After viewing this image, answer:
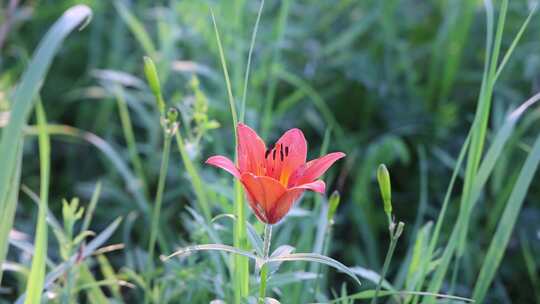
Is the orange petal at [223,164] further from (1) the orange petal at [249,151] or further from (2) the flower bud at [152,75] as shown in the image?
(2) the flower bud at [152,75]

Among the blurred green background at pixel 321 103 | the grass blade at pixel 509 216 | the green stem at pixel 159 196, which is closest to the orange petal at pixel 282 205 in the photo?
the green stem at pixel 159 196

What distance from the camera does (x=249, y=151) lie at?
3.34 ft

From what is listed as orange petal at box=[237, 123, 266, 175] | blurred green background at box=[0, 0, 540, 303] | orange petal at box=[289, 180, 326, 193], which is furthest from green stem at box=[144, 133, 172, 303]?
blurred green background at box=[0, 0, 540, 303]

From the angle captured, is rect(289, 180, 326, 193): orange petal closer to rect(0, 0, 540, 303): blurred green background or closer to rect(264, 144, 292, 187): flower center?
rect(264, 144, 292, 187): flower center

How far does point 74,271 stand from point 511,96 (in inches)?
53.4

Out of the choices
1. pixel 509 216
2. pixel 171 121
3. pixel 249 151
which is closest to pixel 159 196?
pixel 171 121

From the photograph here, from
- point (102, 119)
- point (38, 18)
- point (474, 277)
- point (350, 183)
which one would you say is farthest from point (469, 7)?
point (38, 18)

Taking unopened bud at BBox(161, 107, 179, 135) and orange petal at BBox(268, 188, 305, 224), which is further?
unopened bud at BBox(161, 107, 179, 135)

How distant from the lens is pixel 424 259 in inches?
48.8

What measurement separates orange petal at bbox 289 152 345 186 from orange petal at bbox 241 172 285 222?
64 mm

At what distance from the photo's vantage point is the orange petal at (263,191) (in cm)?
92

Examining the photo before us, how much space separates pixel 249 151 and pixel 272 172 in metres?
0.06

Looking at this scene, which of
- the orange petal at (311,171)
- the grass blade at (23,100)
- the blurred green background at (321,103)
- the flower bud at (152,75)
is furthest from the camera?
the blurred green background at (321,103)

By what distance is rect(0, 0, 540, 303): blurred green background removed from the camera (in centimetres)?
186
